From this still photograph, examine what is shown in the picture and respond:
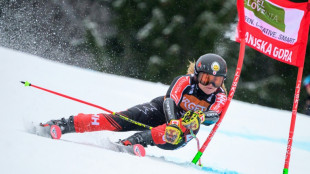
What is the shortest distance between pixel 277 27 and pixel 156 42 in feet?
27.9

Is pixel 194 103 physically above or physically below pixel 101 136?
above

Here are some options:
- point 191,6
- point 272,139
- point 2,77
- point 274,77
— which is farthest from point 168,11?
point 2,77

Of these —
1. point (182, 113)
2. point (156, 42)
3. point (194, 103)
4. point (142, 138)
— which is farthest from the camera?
point (156, 42)

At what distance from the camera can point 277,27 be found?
4855 mm

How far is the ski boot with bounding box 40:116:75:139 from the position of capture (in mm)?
4133

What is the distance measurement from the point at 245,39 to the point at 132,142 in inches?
68.1

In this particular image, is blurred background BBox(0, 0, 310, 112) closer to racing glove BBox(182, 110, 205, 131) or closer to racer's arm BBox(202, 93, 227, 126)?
racer's arm BBox(202, 93, 227, 126)

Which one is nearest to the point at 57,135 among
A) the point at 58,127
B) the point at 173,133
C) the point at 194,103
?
the point at 58,127

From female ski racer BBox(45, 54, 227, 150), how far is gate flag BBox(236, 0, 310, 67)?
0.70 meters

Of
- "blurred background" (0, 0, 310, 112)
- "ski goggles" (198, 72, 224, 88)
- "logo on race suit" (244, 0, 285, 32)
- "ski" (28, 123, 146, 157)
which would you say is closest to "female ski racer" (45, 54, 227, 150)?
"ski goggles" (198, 72, 224, 88)

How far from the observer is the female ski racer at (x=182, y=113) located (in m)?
4.35

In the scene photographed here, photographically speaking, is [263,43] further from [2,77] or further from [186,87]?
[2,77]

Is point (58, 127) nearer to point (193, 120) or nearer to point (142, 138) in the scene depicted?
point (142, 138)

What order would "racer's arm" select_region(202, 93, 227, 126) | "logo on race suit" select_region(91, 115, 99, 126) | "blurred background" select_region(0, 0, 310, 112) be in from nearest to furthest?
"racer's arm" select_region(202, 93, 227, 126) < "logo on race suit" select_region(91, 115, 99, 126) < "blurred background" select_region(0, 0, 310, 112)
